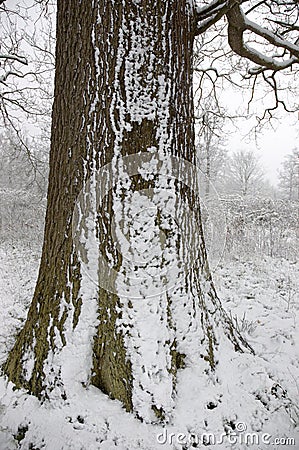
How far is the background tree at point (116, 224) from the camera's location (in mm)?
2119

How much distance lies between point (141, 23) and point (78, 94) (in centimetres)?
63

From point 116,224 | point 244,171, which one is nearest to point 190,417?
point 116,224

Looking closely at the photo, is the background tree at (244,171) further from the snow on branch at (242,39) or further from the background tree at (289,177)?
the snow on branch at (242,39)

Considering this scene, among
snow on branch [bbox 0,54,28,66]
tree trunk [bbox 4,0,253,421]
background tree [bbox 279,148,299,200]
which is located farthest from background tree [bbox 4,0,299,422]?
background tree [bbox 279,148,299,200]

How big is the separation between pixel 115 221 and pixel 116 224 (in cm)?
2

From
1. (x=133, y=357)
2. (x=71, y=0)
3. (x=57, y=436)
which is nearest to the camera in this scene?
(x=57, y=436)

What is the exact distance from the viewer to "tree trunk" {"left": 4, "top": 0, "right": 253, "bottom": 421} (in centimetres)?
212

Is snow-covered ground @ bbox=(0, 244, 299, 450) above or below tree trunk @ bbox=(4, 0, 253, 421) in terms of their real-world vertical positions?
below

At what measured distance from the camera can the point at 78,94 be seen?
2.19 metres

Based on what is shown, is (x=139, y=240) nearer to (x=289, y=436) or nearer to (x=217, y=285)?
(x=289, y=436)

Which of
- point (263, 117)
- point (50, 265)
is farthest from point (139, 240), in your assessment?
point (263, 117)

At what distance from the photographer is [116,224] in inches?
85.1

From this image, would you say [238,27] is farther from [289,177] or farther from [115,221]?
[289,177]

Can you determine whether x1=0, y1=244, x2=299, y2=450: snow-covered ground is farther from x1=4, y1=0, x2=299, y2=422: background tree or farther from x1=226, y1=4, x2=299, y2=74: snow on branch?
x1=226, y1=4, x2=299, y2=74: snow on branch
